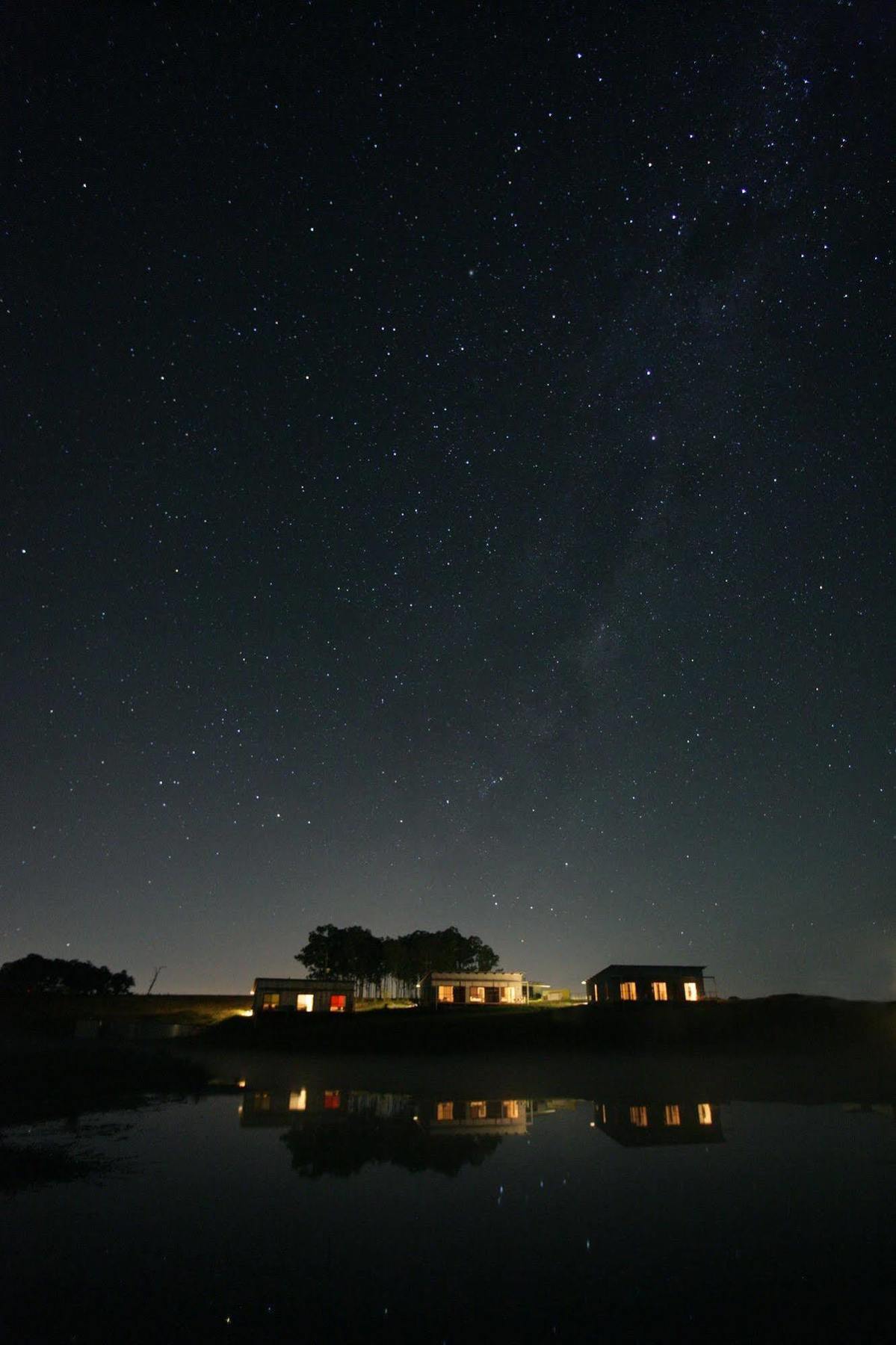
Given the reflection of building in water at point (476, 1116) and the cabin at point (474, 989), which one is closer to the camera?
the reflection of building in water at point (476, 1116)

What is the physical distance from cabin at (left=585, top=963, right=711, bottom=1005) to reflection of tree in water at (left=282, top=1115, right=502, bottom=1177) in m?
46.9

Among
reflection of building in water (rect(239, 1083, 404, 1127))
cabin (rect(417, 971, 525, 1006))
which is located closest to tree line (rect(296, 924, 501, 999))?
cabin (rect(417, 971, 525, 1006))

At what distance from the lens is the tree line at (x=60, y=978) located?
96.4 m

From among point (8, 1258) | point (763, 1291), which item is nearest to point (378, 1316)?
point (763, 1291)

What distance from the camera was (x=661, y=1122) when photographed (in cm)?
1251

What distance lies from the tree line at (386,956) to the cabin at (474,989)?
2048cm

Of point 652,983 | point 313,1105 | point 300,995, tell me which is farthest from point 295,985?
point 313,1105

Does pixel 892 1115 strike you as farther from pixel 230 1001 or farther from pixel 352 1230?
pixel 230 1001

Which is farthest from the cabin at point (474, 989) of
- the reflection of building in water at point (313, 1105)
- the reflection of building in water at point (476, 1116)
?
the reflection of building in water at point (476, 1116)

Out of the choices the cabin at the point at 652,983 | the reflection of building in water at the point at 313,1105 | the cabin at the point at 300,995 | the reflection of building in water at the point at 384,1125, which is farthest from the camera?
the cabin at the point at 300,995

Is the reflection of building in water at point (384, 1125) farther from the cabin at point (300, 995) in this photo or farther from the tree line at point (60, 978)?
the tree line at point (60, 978)

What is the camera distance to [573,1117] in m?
13.2

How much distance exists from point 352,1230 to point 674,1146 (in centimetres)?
590

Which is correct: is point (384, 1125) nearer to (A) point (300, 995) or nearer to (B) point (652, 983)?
(B) point (652, 983)
